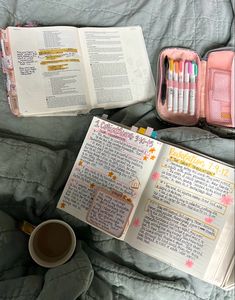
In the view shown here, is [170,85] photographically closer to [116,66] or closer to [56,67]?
[116,66]

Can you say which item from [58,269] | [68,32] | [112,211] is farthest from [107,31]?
[58,269]

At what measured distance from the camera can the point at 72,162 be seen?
85 cm

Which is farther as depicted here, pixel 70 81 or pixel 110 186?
pixel 70 81

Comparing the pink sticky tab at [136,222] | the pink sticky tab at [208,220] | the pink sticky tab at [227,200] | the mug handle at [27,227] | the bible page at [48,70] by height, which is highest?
the bible page at [48,70]

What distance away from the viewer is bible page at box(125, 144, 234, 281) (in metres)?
0.74

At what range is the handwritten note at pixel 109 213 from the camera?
2.57 feet

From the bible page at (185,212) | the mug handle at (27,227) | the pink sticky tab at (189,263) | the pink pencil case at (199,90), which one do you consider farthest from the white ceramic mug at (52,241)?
the pink pencil case at (199,90)

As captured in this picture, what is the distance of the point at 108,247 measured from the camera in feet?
2.61

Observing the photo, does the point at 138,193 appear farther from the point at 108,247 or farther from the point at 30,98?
the point at 30,98

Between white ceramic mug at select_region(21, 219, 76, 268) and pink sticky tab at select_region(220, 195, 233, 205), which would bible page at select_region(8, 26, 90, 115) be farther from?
pink sticky tab at select_region(220, 195, 233, 205)

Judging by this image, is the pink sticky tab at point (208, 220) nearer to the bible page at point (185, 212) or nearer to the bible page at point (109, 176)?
the bible page at point (185, 212)

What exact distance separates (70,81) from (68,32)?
0.47 feet

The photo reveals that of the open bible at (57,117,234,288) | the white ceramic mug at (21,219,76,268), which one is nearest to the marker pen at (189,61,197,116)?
the open bible at (57,117,234,288)

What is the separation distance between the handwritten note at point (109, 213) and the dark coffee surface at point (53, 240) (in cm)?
6
